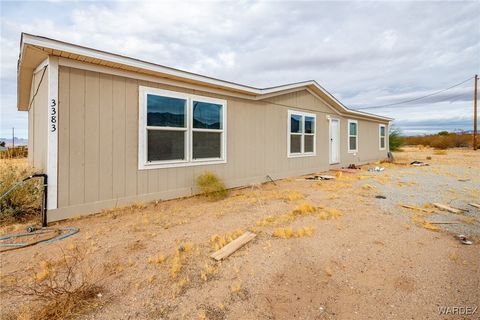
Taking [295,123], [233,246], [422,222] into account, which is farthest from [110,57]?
[295,123]

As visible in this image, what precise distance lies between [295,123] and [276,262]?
6712mm

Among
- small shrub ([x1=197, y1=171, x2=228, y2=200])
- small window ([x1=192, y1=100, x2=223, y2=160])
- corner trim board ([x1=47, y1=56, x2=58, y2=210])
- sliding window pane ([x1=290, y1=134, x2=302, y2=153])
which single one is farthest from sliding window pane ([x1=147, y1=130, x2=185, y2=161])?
sliding window pane ([x1=290, y1=134, x2=302, y2=153])

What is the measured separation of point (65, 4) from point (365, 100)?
3702cm

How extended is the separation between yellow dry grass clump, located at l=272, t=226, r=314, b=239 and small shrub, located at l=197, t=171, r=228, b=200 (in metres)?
2.45

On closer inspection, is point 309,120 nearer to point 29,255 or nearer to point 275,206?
point 275,206

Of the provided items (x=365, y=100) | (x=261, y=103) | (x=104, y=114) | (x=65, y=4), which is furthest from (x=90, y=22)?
(x=365, y=100)

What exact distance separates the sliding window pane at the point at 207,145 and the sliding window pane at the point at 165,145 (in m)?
0.35

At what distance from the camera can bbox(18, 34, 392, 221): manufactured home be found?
3896mm

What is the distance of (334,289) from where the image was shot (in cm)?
216

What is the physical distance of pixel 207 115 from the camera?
5.88 meters

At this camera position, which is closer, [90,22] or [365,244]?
[365,244]

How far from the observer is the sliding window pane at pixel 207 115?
5.61m

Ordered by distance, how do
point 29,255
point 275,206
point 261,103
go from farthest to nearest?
1. point 261,103
2. point 275,206
3. point 29,255

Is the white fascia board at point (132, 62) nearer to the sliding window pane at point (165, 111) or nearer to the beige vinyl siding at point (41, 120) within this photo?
the sliding window pane at point (165, 111)
